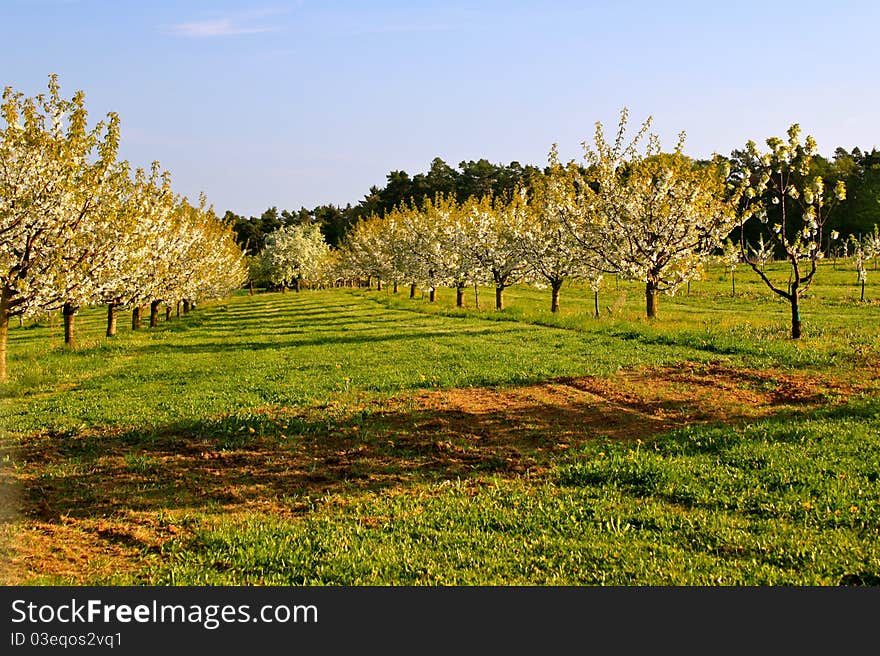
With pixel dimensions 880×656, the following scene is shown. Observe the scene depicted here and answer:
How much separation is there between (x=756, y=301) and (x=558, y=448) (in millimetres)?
36940

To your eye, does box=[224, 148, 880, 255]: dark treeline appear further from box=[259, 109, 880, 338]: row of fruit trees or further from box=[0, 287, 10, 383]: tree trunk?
box=[0, 287, 10, 383]: tree trunk

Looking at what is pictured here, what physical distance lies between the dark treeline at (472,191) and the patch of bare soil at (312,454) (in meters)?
64.4

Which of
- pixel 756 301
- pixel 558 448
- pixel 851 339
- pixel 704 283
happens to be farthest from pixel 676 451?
pixel 704 283

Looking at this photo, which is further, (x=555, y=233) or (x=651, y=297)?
(x=555, y=233)

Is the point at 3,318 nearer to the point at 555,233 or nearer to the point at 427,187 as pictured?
the point at 555,233

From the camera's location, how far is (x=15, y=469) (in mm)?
10547

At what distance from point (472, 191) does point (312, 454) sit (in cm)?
11642

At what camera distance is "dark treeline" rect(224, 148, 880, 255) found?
86.1 m

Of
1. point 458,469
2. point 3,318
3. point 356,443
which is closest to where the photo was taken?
point 458,469

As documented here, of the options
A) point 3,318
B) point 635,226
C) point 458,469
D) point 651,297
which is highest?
point 635,226

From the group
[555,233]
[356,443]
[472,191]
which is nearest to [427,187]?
[472,191]

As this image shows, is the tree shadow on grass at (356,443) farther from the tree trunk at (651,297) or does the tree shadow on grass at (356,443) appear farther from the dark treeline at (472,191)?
the dark treeline at (472,191)

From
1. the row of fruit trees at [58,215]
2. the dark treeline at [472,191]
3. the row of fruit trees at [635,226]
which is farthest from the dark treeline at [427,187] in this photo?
the row of fruit trees at [58,215]

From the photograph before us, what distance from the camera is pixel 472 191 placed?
124m
